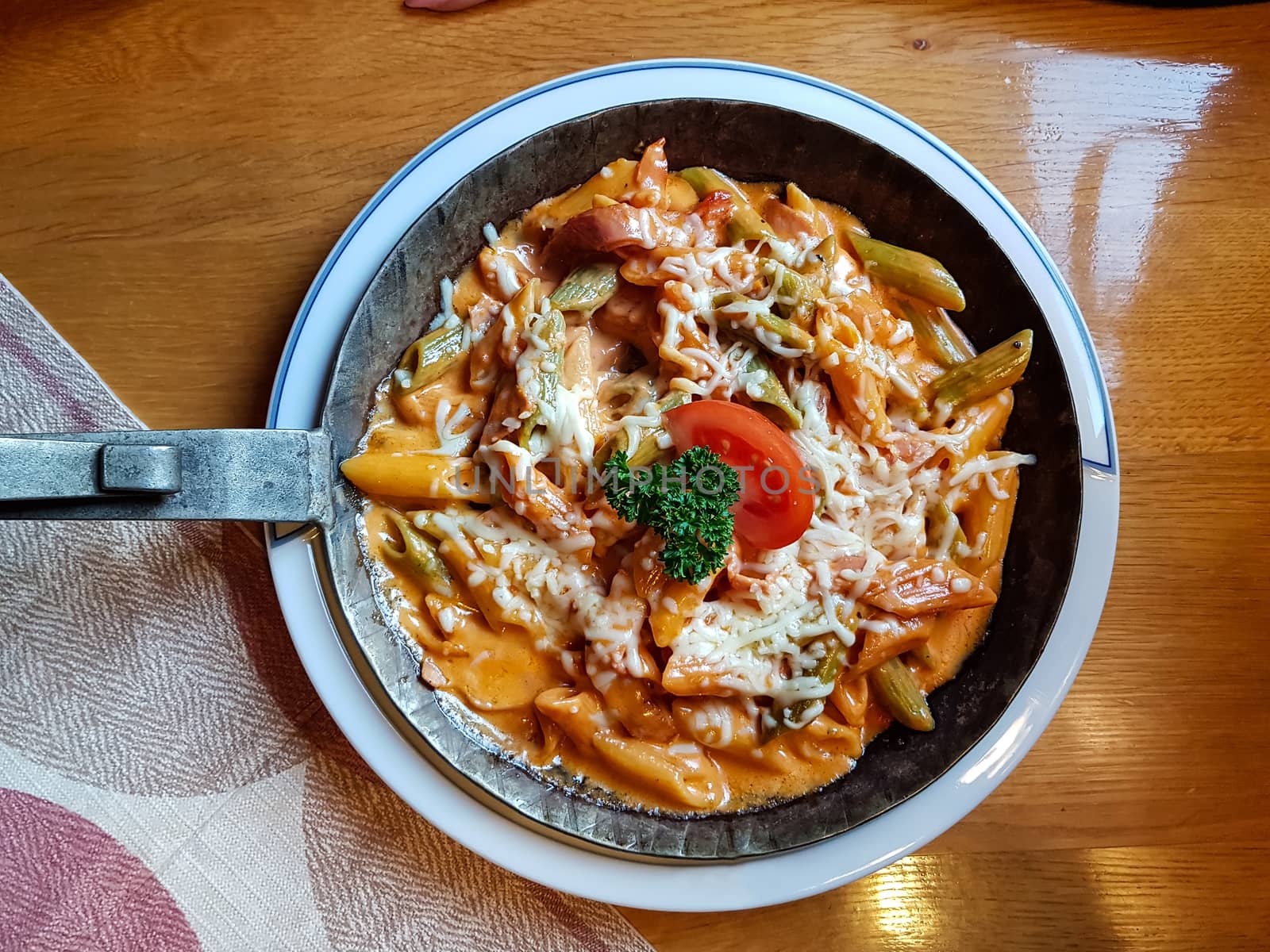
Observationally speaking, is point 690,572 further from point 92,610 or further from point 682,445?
point 92,610

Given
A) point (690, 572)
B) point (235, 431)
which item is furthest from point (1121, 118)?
point (235, 431)

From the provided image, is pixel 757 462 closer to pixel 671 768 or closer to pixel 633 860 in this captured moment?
pixel 671 768

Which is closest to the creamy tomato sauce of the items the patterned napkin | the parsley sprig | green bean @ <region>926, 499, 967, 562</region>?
green bean @ <region>926, 499, 967, 562</region>

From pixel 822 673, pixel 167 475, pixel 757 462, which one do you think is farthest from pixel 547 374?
pixel 822 673

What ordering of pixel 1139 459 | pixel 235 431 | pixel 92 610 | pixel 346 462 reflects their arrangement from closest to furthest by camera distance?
1. pixel 235 431
2. pixel 346 462
3. pixel 92 610
4. pixel 1139 459

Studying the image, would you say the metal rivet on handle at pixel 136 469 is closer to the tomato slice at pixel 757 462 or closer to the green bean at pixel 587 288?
the green bean at pixel 587 288

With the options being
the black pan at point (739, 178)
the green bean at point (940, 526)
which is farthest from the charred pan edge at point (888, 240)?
the green bean at point (940, 526)

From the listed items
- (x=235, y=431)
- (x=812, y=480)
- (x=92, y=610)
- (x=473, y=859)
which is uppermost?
(x=235, y=431)
